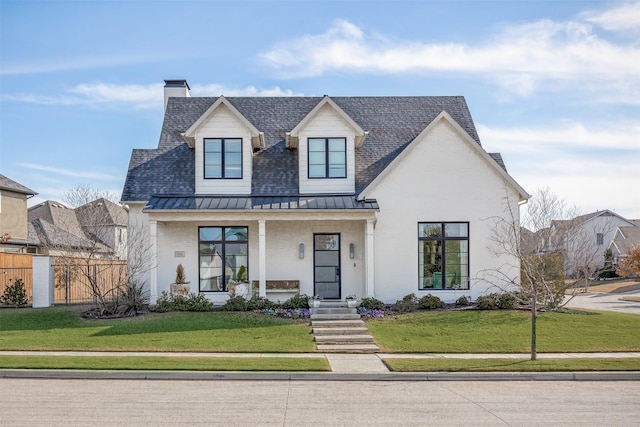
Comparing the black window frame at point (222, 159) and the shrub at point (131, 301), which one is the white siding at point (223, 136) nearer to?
the black window frame at point (222, 159)

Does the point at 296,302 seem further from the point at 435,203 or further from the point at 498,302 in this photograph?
the point at 498,302

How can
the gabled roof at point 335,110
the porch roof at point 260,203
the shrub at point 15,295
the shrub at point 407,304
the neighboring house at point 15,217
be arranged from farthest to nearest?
the neighboring house at point 15,217, the shrub at point 15,295, the gabled roof at point 335,110, the porch roof at point 260,203, the shrub at point 407,304

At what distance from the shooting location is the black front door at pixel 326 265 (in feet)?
74.9

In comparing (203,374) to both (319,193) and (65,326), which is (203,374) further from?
(319,193)

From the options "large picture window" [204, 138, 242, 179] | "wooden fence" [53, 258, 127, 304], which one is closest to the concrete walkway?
"wooden fence" [53, 258, 127, 304]

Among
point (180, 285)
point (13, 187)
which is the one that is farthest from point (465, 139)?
point (13, 187)

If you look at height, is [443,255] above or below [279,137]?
below

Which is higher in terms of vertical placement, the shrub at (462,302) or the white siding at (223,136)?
the white siding at (223,136)

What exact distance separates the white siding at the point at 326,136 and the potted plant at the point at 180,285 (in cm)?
524

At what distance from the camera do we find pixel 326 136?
22969 millimetres

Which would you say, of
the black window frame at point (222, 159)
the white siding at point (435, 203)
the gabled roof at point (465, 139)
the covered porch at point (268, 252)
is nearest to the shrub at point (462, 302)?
the white siding at point (435, 203)
